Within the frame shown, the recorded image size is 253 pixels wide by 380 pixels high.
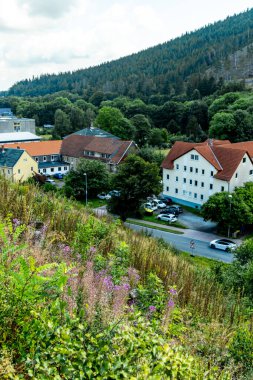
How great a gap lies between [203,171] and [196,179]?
4.38 ft

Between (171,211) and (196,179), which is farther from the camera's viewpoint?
(196,179)

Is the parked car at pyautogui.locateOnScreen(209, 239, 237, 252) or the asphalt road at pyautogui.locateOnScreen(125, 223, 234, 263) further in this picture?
the parked car at pyautogui.locateOnScreen(209, 239, 237, 252)

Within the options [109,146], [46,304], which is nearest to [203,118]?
[109,146]

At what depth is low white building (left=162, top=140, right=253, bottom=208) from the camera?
1459 inches

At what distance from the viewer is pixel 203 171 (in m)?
39.1

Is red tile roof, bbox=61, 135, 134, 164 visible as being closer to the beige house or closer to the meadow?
the beige house

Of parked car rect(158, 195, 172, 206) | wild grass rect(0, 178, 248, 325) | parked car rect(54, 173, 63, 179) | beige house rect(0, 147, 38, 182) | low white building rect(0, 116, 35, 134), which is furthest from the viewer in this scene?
low white building rect(0, 116, 35, 134)

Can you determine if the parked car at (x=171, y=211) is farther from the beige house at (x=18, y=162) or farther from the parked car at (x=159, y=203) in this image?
the beige house at (x=18, y=162)

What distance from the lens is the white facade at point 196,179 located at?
123 ft

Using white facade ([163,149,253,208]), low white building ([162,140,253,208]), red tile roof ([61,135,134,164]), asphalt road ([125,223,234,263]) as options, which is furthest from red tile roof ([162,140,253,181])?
red tile roof ([61,135,134,164])

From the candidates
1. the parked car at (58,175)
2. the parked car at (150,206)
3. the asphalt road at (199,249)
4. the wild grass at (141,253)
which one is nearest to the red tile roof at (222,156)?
the parked car at (150,206)

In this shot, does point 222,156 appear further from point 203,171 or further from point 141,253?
point 141,253

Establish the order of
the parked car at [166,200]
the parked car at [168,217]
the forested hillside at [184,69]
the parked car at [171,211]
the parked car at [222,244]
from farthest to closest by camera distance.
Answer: the forested hillside at [184,69] → the parked car at [166,200] → the parked car at [171,211] → the parked car at [168,217] → the parked car at [222,244]

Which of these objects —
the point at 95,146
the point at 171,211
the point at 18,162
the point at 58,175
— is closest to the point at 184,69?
the point at 95,146
